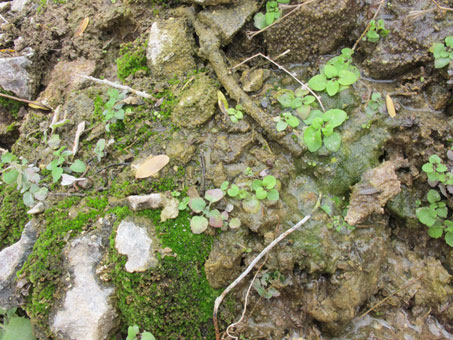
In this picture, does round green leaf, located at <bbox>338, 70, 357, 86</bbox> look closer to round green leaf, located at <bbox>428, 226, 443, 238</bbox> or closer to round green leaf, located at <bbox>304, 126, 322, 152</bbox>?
round green leaf, located at <bbox>304, 126, 322, 152</bbox>

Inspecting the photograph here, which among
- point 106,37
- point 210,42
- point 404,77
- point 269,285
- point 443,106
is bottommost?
point 269,285

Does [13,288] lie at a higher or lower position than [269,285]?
higher

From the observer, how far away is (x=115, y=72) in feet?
11.9

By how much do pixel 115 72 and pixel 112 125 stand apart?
0.82 metres

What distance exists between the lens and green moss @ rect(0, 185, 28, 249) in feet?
10.2

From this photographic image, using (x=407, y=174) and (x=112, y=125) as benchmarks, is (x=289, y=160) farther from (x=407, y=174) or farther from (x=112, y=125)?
(x=112, y=125)

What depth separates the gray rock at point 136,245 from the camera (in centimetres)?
256

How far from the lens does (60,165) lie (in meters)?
3.09

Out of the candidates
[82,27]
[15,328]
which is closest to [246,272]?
[15,328]

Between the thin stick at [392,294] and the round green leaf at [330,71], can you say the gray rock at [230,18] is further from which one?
the thin stick at [392,294]

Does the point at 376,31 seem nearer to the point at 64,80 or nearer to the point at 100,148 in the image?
the point at 100,148

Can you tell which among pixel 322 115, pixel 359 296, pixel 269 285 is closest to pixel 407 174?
pixel 322 115

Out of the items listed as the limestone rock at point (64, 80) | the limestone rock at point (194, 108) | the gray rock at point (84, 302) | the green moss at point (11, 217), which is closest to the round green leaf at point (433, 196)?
the limestone rock at point (194, 108)

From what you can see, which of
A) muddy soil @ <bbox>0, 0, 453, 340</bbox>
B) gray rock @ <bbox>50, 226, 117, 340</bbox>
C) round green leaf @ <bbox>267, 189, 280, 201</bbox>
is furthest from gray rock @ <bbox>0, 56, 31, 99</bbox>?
round green leaf @ <bbox>267, 189, 280, 201</bbox>
